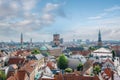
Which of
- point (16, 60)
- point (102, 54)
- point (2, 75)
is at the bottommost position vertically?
point (2, 75)

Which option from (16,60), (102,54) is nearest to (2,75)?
(16,60)

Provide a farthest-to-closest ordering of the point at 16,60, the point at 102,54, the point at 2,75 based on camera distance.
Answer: the point at 102,54 → the point at 16,60 → the point at 2,75

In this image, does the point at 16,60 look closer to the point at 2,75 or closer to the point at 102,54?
the point at 2,75

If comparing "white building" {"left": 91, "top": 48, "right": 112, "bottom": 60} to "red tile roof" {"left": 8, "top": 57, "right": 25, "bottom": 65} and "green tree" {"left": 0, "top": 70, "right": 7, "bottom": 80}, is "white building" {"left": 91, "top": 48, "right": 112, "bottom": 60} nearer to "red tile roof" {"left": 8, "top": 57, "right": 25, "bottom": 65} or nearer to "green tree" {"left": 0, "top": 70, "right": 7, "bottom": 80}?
"red tile roof" {"left": 8, "top": 57, "right": 25, "bottom": 65}

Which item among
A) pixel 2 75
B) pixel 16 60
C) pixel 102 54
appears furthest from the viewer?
pixel 102 54

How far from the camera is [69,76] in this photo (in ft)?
129

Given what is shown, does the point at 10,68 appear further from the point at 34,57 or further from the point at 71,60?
the point at 71,60

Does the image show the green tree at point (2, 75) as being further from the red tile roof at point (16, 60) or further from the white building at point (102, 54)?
A: the white building at point (102, 54)

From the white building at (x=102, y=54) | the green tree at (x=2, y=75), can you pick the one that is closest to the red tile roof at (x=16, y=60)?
the green tree at (x=2, y=75)

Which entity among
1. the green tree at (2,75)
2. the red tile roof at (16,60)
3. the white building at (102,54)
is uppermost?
the red tile roof at (16,60)

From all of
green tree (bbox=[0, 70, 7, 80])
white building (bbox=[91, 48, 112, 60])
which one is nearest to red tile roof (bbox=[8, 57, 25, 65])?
green tree (bbox=[0, 70, 7, 80])

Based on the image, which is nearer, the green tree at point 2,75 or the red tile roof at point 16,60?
the green tree at point 2,75

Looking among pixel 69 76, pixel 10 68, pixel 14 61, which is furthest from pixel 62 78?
pixel 14 61

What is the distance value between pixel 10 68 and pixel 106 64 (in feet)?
85.3
